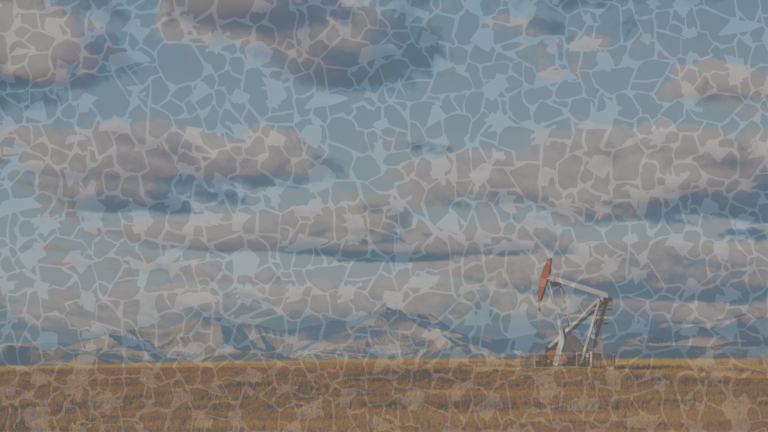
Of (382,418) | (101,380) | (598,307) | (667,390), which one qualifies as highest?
(382,418)

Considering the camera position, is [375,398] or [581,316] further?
[581,316]

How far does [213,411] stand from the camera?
29.8 metres

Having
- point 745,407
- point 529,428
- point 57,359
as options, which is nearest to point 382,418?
point 529,428

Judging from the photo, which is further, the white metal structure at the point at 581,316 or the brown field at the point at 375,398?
the white metal structure at the point at 581,316

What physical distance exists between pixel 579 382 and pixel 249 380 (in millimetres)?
13017

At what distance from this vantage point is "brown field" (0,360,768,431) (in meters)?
27.8

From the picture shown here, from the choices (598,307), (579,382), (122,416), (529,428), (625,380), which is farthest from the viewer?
(598,307)

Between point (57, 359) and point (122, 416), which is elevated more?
point (122, 416)

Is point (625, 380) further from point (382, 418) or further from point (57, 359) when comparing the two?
point (57, 359)

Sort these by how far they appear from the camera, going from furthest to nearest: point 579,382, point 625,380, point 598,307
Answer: point 598,307
point 625,380
point 579,382

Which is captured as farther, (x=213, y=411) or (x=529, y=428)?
(x=213, y=411)

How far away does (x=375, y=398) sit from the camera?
29609 mm

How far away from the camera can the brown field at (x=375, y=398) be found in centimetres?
2777

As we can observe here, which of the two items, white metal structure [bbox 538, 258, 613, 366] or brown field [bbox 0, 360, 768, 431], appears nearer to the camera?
brown field [bbox 0, 360, 768, 431]
